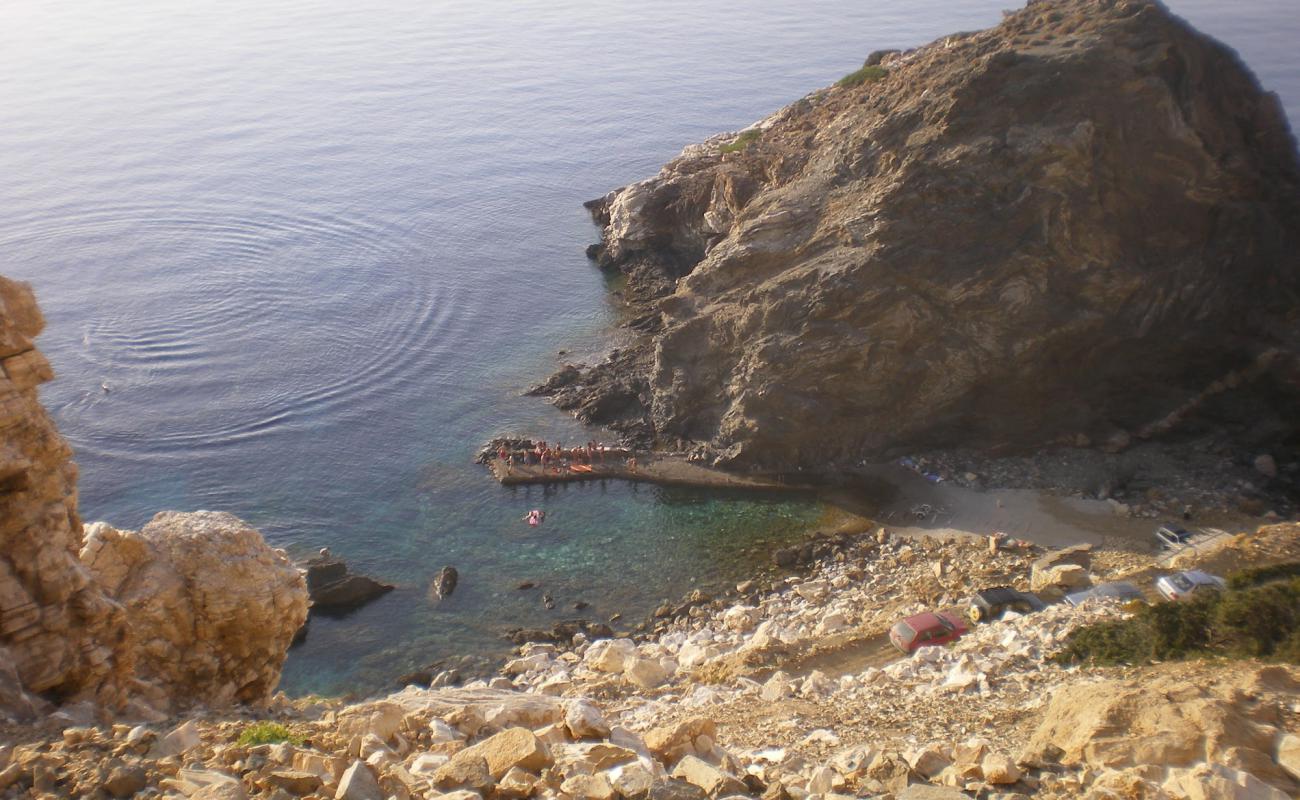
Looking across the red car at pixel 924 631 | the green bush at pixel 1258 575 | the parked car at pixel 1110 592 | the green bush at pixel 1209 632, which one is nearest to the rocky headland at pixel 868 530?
the green bush at pixel 1209 632

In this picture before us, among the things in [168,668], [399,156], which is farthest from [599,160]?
[168,668]

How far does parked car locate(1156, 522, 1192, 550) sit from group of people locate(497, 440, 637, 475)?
2419cm

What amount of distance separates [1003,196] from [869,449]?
1388cm

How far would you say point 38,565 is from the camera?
17859mm

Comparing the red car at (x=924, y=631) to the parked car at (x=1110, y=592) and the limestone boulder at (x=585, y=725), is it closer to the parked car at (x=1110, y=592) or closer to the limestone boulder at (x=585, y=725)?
the parked car at (x=1110, y=592)

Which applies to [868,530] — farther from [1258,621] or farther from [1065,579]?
[1258,621]

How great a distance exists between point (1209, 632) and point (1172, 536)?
18559 millimetres

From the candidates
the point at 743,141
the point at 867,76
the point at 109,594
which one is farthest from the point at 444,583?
the point at 867,76

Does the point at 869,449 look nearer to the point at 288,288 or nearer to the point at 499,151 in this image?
the point at 288,288

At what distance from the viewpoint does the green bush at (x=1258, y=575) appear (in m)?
27.8

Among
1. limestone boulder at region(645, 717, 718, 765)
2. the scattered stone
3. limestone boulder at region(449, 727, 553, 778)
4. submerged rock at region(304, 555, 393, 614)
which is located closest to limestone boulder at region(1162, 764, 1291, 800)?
limestone boulder at region(645, 717, 718, 765)

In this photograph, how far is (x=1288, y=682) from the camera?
17.1 metres

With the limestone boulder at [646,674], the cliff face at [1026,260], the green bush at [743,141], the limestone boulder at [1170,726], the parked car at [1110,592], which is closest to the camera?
the limestone boulder at [1170,726]

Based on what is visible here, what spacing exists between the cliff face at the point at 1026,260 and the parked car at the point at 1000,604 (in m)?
16.2
